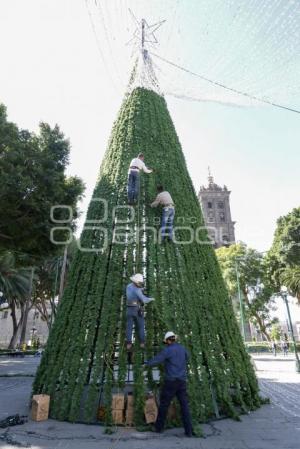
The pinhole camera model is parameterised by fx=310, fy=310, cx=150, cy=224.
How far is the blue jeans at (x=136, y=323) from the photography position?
18.2ft

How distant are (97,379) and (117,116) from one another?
689cm

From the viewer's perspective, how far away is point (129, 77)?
32.0 ft

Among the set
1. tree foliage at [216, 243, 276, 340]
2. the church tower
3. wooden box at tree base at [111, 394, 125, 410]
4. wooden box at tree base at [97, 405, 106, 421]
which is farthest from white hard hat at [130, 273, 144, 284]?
the church tower

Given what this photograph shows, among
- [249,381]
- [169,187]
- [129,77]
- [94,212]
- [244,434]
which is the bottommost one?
[244,434]

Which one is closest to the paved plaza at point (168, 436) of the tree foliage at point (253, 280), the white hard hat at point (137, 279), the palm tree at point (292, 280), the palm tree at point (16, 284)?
the white hard hat at point (137, 279)

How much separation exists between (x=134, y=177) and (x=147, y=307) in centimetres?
298

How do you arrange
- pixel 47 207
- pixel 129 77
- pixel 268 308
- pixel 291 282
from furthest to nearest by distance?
pixel 268 308
pixel 291 282
pixel 47 207
pixel 129 77

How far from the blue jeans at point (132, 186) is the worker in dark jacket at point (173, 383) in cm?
341

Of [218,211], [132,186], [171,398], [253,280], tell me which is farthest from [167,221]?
[218,211]

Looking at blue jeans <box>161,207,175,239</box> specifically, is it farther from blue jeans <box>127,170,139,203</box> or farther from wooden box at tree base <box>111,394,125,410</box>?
wooden box at tree base <box>111,394,125,410</box>

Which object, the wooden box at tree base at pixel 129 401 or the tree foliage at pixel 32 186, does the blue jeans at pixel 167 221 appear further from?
the tree foliage at pixel 32 186

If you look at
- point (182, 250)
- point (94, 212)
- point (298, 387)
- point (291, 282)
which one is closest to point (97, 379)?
point (182, 250)

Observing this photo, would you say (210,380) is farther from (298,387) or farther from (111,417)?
(298,387)

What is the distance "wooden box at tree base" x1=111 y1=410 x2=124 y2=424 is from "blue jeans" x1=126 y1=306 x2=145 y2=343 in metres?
1.14
